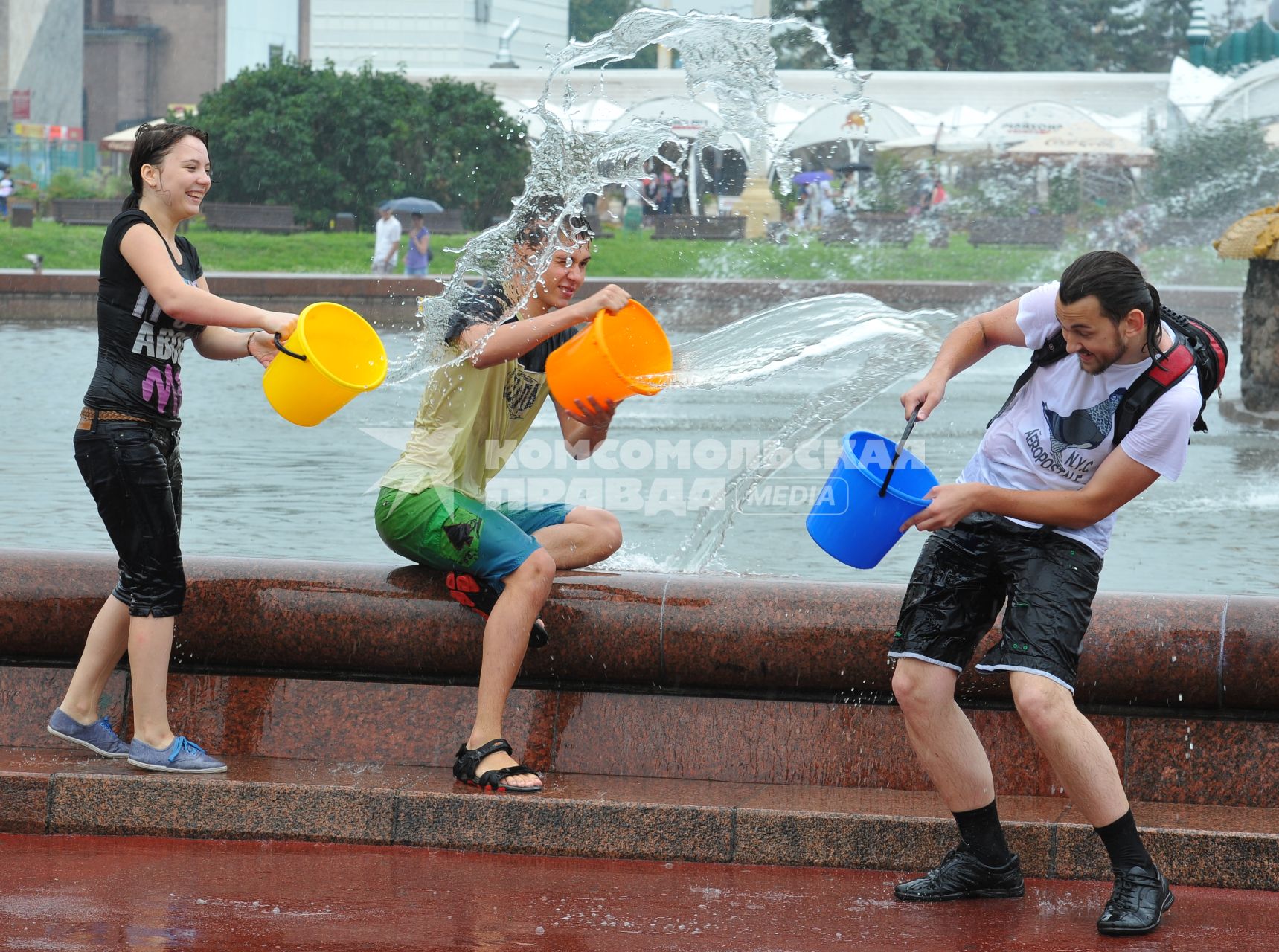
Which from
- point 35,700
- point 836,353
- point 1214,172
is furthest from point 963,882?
point 1214,172

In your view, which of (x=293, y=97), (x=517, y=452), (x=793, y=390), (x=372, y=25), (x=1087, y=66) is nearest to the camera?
(x=517, y=452)

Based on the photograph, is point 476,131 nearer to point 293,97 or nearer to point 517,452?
point 293,97

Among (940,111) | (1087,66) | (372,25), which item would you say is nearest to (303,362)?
(940,111)

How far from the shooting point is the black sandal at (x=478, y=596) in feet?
13.6

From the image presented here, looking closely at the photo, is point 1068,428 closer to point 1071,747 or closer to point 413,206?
point 1071,747

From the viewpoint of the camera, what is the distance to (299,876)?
3574mm

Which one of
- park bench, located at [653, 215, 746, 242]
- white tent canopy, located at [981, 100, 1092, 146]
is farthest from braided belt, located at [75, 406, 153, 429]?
white tent canopy, located at [981, 100, 1092, 146]

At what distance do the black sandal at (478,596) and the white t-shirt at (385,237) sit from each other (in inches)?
695

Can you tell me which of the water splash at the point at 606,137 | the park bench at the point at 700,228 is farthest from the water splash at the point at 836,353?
the park bench at the point at 700,228

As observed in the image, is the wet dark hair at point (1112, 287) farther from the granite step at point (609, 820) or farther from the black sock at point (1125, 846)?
the granite step at point (609, 820)

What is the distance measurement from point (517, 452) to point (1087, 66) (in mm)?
52617

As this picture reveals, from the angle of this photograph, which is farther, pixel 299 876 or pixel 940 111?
pixel 940 111

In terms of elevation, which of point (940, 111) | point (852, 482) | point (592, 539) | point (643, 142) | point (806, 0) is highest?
point (806, 0)

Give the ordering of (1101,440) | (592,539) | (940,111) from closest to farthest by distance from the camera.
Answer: (1101,440), (592,539), (940,111)
